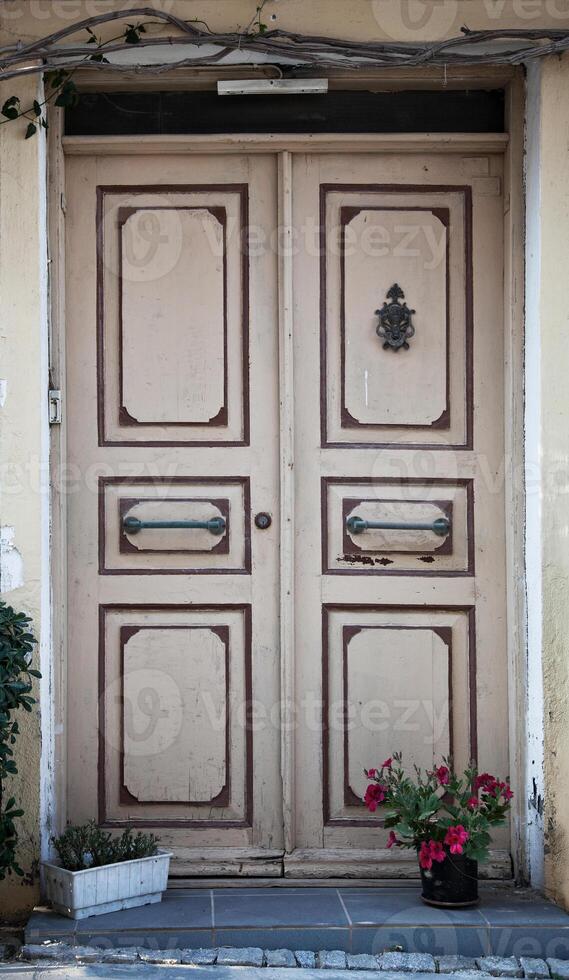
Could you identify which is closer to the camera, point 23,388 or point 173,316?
point 23,388

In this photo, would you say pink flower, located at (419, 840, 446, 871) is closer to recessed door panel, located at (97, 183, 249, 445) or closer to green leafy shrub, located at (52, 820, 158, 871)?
green leafy shrub, located at (52, 820, 158, 871)

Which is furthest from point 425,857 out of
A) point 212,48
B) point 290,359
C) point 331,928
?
point 212,48

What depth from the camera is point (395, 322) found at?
4.32 m

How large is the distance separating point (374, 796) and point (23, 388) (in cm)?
175

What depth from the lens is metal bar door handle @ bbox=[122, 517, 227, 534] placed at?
4281 mm

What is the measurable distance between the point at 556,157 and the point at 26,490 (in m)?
2.05

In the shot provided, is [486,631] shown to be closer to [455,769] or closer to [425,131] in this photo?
[455,769]

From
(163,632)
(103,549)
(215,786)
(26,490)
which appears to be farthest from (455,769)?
(26,490)

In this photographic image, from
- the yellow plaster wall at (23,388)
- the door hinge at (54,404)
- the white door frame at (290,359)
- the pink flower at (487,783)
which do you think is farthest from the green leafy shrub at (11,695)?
the pink flower at (487,783)

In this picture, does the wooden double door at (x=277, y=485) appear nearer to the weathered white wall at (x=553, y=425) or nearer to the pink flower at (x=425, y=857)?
the weathered white wall at (x=553, y=425)

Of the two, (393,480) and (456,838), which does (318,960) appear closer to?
(456,838)

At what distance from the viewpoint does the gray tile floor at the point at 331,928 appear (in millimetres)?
3736

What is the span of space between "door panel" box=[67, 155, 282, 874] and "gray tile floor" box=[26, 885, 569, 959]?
44 centimetres

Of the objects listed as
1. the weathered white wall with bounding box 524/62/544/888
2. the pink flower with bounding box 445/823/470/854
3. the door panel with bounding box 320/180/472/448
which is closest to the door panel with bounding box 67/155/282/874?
the door panel with bounding box 320/180/472/448
